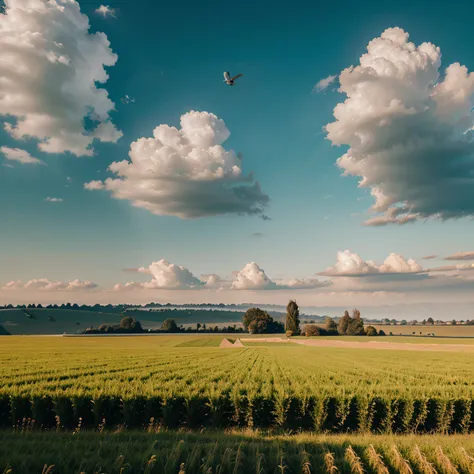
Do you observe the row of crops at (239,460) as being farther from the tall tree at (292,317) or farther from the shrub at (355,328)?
the shrub at (355,328)

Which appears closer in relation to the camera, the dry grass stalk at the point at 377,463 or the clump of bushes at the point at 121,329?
the dry grass stalk at the point at 377,463

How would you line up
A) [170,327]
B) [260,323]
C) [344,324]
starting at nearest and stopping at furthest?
[344,324], [260,323], [170,327]

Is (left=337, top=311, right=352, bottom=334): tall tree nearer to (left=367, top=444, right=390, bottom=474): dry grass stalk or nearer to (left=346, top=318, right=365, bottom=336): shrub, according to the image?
(left=346, top=318, right=365, bottom=336): shrub

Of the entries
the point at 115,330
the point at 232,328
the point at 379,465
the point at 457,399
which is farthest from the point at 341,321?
the point at 379,465

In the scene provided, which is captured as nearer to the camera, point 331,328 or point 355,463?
point 355,463

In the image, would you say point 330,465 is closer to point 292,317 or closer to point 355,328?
point 292,317

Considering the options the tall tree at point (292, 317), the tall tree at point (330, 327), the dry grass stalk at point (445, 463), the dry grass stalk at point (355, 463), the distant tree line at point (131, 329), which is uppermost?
the dry grass stalk at point (355, 463)

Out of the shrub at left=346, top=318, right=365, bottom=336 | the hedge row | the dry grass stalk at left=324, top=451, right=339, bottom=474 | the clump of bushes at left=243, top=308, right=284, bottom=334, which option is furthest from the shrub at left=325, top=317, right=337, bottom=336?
the dry grass stalk at left=324, top=451, right=339, bottom=474

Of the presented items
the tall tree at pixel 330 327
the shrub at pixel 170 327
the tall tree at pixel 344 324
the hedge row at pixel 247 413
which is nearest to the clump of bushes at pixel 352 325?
the tall tree at pixel 344 324

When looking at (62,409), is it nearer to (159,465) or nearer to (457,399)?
(159,465)

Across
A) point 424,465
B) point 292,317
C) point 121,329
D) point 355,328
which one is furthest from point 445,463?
point 121,329
